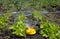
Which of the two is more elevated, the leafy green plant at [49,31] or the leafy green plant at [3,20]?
the leafy green plant at [3,20]

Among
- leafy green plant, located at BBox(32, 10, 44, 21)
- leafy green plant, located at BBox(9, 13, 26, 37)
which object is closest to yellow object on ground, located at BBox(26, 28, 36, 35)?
leafy green plant, located at BBox(9, 13, 26, 37)

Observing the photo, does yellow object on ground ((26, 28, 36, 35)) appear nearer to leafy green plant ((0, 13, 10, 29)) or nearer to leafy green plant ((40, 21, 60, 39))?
leafy green plant ((40, 21, 60, 39))

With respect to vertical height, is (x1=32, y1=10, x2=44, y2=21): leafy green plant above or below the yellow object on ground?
above

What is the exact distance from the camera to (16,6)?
546cm

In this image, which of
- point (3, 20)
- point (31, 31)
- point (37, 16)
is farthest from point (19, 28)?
point (37, 16)

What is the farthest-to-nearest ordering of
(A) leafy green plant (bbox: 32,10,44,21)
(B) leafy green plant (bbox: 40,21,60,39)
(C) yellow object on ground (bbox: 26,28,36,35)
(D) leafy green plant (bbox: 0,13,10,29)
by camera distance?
(A) leafy green plant (bbox: 32,10,44,21)
(D) leafy green plant (bbox: 0,13,10,29)
(C) yellow object on ground (bbox: 26,28,36,35)
(B) leafy green plant (bbox: 40,21,60,39)

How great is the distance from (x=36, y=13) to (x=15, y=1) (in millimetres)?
1076

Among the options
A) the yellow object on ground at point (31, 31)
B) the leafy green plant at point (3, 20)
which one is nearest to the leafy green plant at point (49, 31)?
the yellow object on ground at point (31, 31)

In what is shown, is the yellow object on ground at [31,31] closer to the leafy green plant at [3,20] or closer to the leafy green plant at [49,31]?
the leafy green plant at [49,31]

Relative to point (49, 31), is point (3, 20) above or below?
above

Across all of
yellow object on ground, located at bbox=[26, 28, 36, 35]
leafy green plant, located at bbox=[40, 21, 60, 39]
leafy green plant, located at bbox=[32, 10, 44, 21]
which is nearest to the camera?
leafy green plant, located at bbox=[40, 21, 60, 39]

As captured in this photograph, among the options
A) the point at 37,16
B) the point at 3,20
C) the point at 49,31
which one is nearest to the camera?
the point at 49,31

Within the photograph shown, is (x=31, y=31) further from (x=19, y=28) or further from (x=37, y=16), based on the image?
(x=37, y=16)

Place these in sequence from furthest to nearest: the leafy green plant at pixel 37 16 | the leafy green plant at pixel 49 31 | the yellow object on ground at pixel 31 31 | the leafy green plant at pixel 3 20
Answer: the leafy green plant at pixel 37 16 < the leafy green plant at pixel 3 20 < the yellow object on ground at pixel 31 31 < the leafy green plant at pixel 49 31
